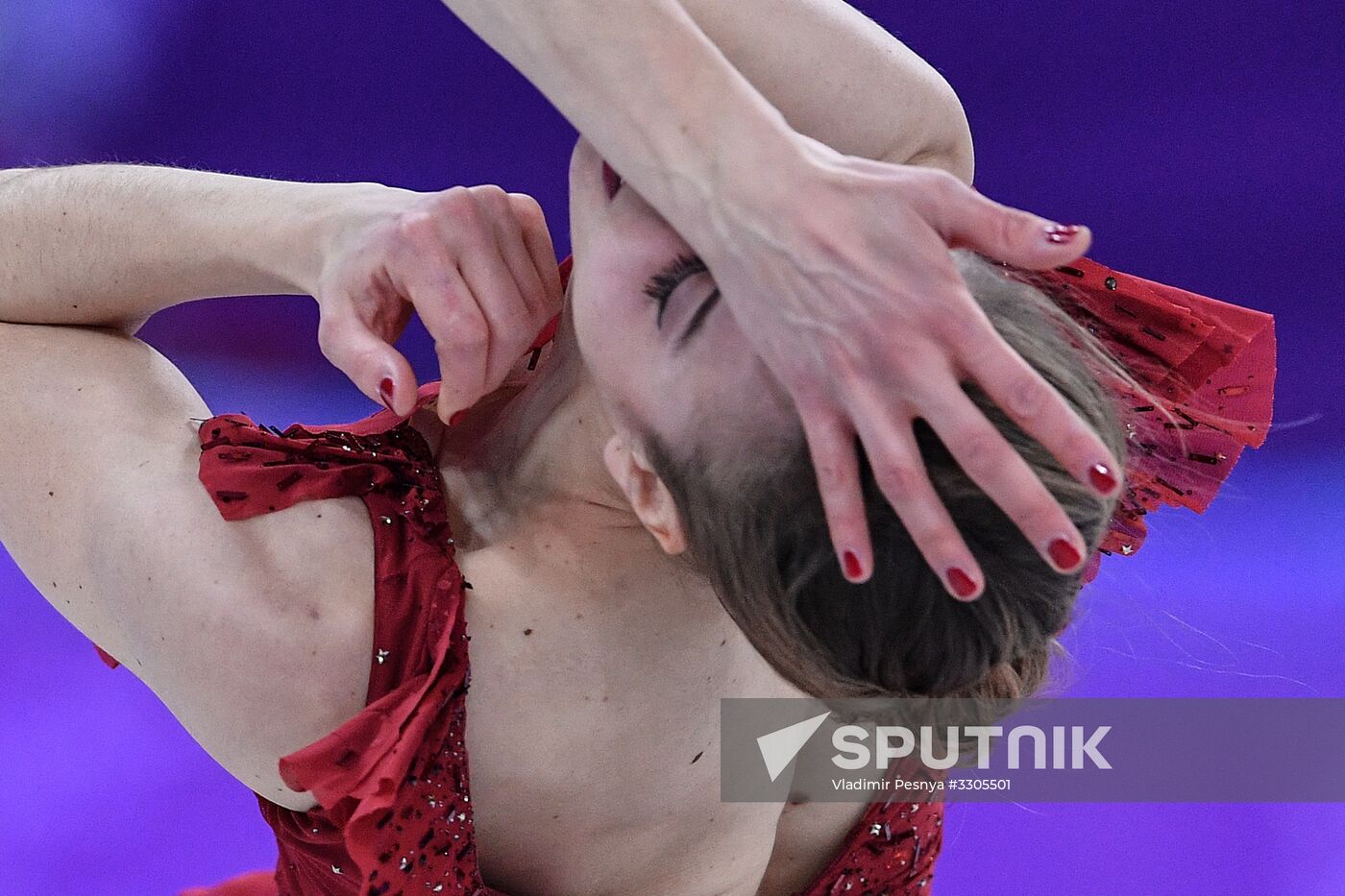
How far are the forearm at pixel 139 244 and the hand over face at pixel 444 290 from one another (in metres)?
0.10

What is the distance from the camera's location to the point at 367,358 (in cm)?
97

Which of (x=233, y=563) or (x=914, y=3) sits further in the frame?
(x=914, y=3)

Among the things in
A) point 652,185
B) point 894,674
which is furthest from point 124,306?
point 894,674

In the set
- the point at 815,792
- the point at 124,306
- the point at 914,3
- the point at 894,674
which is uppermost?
the point at 914,3

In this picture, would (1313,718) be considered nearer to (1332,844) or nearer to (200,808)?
(1332,844)

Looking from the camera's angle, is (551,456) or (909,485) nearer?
(909,485)

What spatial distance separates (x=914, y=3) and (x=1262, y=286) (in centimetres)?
83

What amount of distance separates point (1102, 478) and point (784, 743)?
0.55m

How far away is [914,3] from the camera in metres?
2.68

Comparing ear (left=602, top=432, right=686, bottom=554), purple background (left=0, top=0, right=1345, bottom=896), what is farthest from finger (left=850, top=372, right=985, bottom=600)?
purple background (left=0, top=0, right=1345, bottom=896)

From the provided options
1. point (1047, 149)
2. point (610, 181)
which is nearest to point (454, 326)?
point (610, 181)

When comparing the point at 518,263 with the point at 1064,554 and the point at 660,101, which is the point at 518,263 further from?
the point at 1064,554

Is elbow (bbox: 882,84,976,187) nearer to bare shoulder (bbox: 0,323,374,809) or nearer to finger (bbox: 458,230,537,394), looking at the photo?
finger (bbox: 458,230,537,394)

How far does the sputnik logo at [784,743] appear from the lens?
1165 mm
